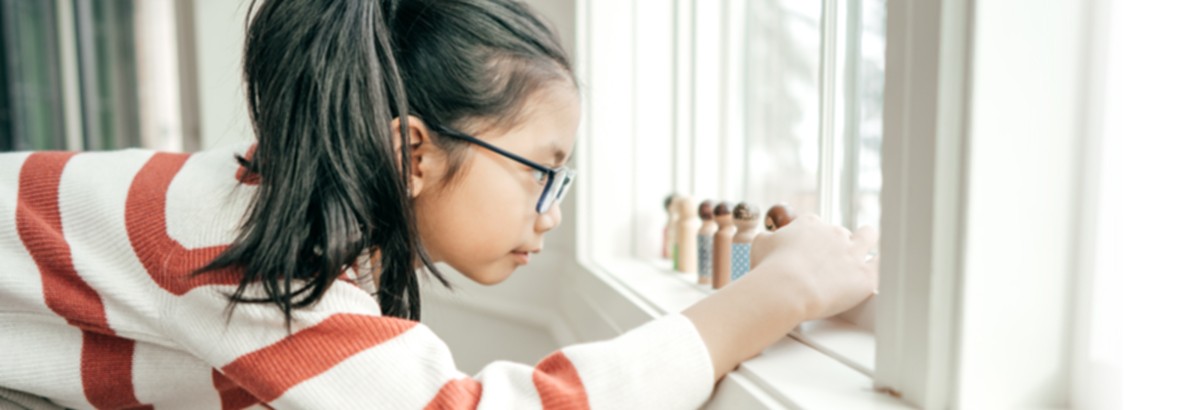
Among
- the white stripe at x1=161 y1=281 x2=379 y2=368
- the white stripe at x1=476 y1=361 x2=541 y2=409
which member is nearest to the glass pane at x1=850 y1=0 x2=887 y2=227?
the white stripe at x1=476 y1=361 x2=541 y2=409

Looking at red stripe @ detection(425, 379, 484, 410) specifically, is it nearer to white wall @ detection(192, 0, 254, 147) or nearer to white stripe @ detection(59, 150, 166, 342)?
white stripe @ detection(59, 150, 166, 342)

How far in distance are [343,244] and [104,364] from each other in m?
0.31

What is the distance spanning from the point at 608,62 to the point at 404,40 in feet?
1.72

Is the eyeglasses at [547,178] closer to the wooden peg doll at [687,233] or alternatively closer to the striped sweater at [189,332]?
the striped sweater at [189,332]

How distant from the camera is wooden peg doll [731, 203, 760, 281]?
81 cm

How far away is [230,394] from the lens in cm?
81

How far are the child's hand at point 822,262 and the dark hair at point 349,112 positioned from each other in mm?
270

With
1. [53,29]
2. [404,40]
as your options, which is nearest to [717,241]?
[404,40]

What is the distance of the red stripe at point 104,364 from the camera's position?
74 centimetres

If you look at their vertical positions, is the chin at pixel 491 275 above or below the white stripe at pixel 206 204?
below

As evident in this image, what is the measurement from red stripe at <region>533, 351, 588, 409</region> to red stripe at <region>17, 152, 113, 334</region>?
0.40 metres

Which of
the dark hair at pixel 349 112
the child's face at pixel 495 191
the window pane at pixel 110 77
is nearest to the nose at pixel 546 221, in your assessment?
the child's face at pixel 495 191

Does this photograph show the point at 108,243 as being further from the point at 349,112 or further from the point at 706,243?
the point at 706,243

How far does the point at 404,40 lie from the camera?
2.36 ft
